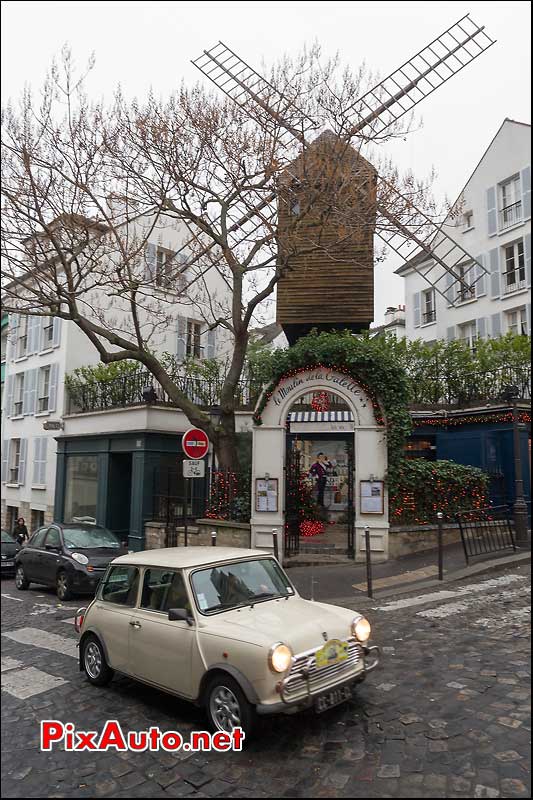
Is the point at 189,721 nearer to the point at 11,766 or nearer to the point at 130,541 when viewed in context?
the point at 11,766

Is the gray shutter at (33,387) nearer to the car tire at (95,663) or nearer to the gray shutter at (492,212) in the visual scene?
the gray shutter at (492,212)

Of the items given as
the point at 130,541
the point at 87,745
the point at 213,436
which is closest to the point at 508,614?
the point at 87,745

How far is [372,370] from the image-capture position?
12773 mm

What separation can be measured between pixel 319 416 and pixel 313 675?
14476 millimetres

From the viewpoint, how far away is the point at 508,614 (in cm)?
780

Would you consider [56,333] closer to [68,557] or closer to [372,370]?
[68,557]

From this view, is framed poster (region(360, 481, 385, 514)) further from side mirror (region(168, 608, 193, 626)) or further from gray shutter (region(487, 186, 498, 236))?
gray shutter (region(487, 186, 498, 236))

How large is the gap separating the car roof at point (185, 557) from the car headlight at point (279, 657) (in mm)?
1256

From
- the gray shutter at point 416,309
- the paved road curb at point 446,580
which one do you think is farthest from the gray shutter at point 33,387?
the paved road curb at point 446,580

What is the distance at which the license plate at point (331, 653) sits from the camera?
15.3 ft

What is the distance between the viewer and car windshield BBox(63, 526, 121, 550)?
11.9 m

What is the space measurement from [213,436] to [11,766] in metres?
10.6

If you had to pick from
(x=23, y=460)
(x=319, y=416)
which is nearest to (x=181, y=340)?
(x=319, y=416)
